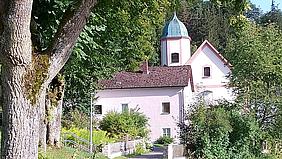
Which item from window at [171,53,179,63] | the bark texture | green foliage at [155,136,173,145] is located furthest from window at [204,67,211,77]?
the bark texture

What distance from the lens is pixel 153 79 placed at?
4981 cm

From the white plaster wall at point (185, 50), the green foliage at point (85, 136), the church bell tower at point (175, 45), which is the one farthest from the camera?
the church bell tower at point (175, 45)

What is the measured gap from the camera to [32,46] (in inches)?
321

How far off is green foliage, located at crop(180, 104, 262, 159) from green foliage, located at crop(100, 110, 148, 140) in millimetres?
10722

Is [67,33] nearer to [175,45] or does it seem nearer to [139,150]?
[139,150]

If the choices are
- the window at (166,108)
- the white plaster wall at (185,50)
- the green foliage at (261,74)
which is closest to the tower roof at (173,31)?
the white plaster wall at (185,50)

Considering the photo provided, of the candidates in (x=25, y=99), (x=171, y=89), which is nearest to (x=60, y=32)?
(x=25, y=99)

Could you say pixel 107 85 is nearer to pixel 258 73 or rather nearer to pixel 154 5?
pixel 258 73

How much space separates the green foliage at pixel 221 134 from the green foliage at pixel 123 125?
10.7m

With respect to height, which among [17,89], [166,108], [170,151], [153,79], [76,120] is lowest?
[170,151]

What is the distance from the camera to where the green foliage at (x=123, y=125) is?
38312 mm

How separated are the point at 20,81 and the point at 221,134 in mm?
19001

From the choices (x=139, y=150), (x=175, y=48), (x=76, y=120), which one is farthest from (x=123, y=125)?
(x=175, y=48)

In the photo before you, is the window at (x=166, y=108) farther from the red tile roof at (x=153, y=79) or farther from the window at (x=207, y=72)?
the window at (x=207, y=72)
